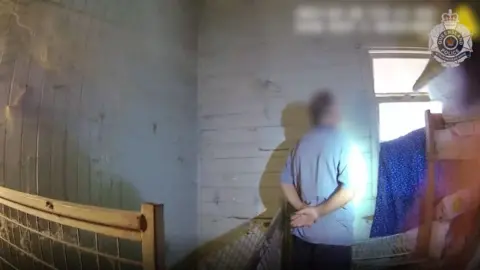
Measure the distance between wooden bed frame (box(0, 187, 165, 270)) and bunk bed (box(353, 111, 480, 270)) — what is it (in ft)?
0.68

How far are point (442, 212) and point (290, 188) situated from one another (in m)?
0.17

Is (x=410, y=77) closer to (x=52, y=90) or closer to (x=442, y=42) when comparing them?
(x=442, y=42)

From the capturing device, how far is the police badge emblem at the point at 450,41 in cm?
51

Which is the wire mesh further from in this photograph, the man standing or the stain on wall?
the stain on wall

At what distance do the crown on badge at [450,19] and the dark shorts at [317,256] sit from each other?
249 millimetres

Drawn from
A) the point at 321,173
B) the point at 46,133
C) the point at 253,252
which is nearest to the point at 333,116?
the point at 321,173

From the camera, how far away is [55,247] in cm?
57

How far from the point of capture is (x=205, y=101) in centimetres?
51

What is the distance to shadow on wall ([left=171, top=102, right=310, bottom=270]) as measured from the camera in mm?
493

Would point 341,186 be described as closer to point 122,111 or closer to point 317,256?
point 317,256

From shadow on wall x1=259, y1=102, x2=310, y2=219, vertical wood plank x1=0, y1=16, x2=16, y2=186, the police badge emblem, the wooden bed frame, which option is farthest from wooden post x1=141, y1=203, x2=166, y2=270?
the police badge emblem

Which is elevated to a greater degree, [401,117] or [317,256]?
[401,117]

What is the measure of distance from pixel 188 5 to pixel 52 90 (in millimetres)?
175

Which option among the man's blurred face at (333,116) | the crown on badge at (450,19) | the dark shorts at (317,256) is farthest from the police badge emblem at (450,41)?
the dark shorts at (317,256)
